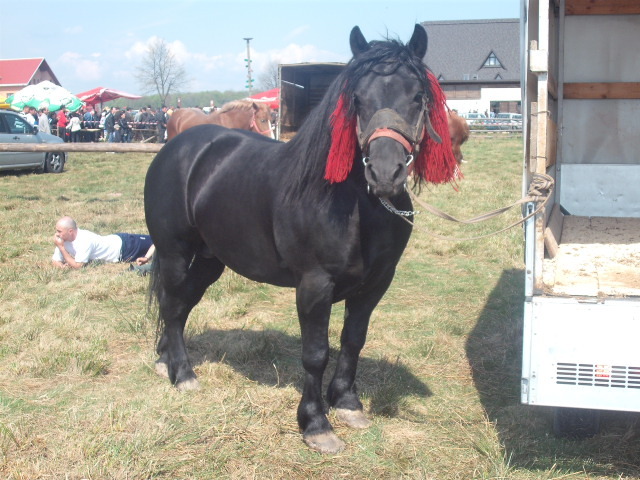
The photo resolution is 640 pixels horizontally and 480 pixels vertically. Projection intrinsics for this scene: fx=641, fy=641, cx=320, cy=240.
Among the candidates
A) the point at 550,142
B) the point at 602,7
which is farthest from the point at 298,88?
the point at 550,142

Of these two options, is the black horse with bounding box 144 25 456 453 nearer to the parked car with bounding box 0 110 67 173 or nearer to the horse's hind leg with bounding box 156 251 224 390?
the horse's hind leg with bounding box 156 251 224 390

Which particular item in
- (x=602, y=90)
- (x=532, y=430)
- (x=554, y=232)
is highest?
(x=602, y=90)

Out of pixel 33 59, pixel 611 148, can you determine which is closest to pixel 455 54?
pixel 33 59

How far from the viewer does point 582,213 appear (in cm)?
518

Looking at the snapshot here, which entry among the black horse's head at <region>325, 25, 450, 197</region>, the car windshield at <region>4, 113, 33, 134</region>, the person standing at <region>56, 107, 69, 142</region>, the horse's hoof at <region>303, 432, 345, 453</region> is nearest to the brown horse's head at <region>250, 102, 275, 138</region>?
the black horse's head at <region>325, 25, 450, 197</region>

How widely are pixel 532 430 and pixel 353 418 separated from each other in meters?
0.97

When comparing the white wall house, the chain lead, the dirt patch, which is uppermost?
the white wall house

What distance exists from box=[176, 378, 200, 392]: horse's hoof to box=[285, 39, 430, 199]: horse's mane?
1.53 m

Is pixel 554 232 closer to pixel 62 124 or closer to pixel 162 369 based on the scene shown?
pixel 162 369

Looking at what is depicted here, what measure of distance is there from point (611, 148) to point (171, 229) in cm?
359

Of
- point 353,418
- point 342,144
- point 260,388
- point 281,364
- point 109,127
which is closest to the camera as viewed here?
point 342,144

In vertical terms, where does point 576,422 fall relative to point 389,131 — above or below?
below

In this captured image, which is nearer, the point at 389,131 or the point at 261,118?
the point at 389,131

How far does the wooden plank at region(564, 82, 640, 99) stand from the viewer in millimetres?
5039
